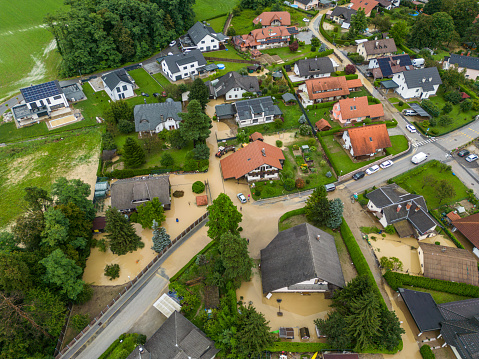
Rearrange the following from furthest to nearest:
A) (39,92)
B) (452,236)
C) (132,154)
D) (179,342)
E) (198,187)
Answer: (39,92), (132,154), (198,187), (452,236), (179,342)

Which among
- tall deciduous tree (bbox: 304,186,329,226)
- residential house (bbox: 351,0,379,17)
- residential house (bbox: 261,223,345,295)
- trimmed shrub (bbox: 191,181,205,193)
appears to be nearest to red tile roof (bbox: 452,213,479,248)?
tall deciduous tree (bbox: 304,186,329,226)

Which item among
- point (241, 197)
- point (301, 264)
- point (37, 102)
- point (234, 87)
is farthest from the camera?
point (234, 87)

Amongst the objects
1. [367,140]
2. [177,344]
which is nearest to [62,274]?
[177,344]

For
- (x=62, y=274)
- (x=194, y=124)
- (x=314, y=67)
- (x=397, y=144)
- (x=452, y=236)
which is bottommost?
(x=452, y=236)

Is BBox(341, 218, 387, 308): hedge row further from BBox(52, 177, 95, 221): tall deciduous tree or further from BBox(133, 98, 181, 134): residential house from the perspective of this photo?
BBox(133, 98, 181, 134): residential house

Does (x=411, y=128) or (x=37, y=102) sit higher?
(x=37, y=102)

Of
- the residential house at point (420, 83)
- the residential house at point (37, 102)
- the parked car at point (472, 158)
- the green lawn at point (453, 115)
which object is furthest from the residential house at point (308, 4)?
the residential house at point (37, 102)

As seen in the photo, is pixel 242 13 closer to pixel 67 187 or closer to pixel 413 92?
pixel 413 92

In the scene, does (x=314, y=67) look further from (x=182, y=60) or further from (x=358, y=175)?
(x=358, y=175)
